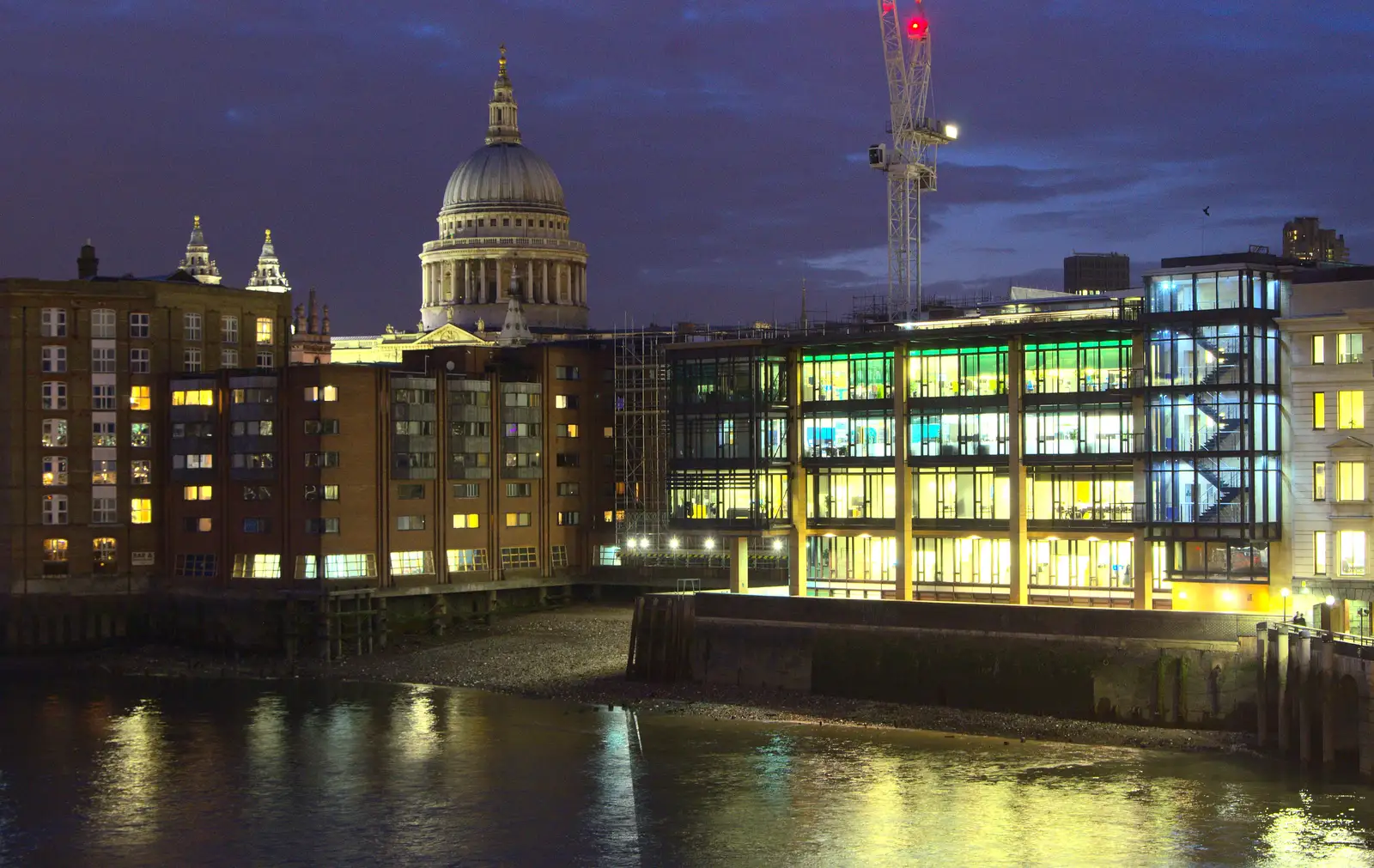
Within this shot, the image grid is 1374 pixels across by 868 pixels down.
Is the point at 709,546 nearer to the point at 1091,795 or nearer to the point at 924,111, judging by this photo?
the point at 924,111

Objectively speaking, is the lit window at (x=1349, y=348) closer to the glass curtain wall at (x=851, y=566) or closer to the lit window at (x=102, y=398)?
the glass curtain wall at (x=851, y=566)

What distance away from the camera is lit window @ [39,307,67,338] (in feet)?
398

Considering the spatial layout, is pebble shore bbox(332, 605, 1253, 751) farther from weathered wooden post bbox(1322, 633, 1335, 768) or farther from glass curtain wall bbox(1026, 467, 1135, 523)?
glass curtain wall bbox(1026, 467, 1135, 523)

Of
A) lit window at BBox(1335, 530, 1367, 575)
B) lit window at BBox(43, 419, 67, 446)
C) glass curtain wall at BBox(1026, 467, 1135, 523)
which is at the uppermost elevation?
lit window at BBox(43, 419, 67, 446)

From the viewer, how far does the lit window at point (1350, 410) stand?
80.5 metres

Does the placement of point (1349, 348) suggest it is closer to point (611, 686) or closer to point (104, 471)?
point (611, 686)

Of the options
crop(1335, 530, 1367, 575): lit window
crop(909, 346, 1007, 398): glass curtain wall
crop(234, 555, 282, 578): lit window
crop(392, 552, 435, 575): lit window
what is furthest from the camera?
crop(392, 552, 435, 575): lit window

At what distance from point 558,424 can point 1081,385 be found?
49.4 m

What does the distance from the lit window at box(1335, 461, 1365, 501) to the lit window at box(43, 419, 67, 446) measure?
7420cm

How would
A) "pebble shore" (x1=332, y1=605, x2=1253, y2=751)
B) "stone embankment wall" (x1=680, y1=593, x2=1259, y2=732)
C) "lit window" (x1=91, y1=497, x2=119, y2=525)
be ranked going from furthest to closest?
"lit window" (x1=91, y1=497, x2=119, y2=525) < "pebble shore" (x1=332, y1=605, x2=1253, y2=751) < "stone embankment wall" (x1=680, y1=593, x2=1259, y2=732)

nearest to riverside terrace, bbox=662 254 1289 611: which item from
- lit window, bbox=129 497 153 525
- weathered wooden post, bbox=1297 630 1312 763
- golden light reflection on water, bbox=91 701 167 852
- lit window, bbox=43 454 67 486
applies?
weathered wooden post, bbox=1297 630 1312 763

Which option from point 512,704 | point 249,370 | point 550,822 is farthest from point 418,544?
point 550,822

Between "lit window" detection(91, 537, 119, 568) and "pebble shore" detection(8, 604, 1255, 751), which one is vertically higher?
"lit window" detection(91, 537, 119, 568)

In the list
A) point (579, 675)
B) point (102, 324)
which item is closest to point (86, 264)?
point (102, 324)
